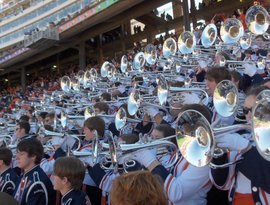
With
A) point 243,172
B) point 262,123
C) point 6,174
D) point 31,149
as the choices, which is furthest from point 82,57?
point 262,123

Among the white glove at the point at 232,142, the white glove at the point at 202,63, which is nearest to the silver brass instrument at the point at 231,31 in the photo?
the white glove at the point at 202,63

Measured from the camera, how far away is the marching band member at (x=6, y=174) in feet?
11.5

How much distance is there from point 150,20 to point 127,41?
2356 mm

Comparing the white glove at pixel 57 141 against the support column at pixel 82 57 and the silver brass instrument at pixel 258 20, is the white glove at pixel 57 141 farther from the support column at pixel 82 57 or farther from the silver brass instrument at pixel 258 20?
the support column at pixel 82 57

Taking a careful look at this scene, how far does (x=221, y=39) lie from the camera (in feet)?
24.8

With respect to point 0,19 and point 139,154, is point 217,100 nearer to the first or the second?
point 139,154

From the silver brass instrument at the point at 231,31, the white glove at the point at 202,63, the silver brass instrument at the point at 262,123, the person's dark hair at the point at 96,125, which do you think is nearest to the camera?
the silver brass instrument at the point at 262,123

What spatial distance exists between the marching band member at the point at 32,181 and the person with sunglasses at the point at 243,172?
1313 mm

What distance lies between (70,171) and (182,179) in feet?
2.60

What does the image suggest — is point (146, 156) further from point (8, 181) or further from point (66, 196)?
point (8, 181)

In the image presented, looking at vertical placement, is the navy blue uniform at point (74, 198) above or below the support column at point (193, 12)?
below

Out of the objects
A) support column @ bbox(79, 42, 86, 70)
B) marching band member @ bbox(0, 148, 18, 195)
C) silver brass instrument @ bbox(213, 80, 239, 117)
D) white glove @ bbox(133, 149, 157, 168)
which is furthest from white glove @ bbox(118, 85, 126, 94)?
support column @ bbox(79, 42, 86, 70)

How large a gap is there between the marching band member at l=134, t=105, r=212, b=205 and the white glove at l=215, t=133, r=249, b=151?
37 centimetres

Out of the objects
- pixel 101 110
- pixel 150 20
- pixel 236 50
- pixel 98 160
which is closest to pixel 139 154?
pixel 98 160
